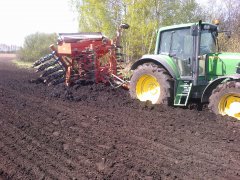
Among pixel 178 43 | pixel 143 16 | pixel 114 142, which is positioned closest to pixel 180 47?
pixel 178 43

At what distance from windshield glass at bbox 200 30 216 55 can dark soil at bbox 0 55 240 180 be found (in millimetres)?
1242

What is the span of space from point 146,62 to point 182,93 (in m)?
1.24

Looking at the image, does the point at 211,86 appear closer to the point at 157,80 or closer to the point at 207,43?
the point at 207,43

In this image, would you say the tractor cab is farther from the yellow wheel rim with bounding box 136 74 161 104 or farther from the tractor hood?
the yellow wheel rim with bounding box 136 74 161 104

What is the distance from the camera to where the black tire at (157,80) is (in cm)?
700

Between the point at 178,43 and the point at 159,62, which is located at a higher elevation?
the point at 178,43

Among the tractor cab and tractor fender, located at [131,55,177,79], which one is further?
tractor fender, located at [131,55,177,79]

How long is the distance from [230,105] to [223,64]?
0.93 m

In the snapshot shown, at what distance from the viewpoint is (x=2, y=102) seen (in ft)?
25.7

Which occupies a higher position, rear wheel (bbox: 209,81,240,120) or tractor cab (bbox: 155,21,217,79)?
tractor cab (bbox: 155,21,217,79)

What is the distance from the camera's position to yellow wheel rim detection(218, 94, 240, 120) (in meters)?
5.89

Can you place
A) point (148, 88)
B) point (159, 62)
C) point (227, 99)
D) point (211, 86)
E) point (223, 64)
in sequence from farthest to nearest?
point (148, 88) < point (159, 62) < point (223, 64) < point (211, 86) < point (227, 99)

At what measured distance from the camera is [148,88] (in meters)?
7.80

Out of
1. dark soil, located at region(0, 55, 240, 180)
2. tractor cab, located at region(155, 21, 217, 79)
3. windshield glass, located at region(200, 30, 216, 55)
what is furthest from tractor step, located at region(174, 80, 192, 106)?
windshield glass, located at region(200, 30, 216, 55)
